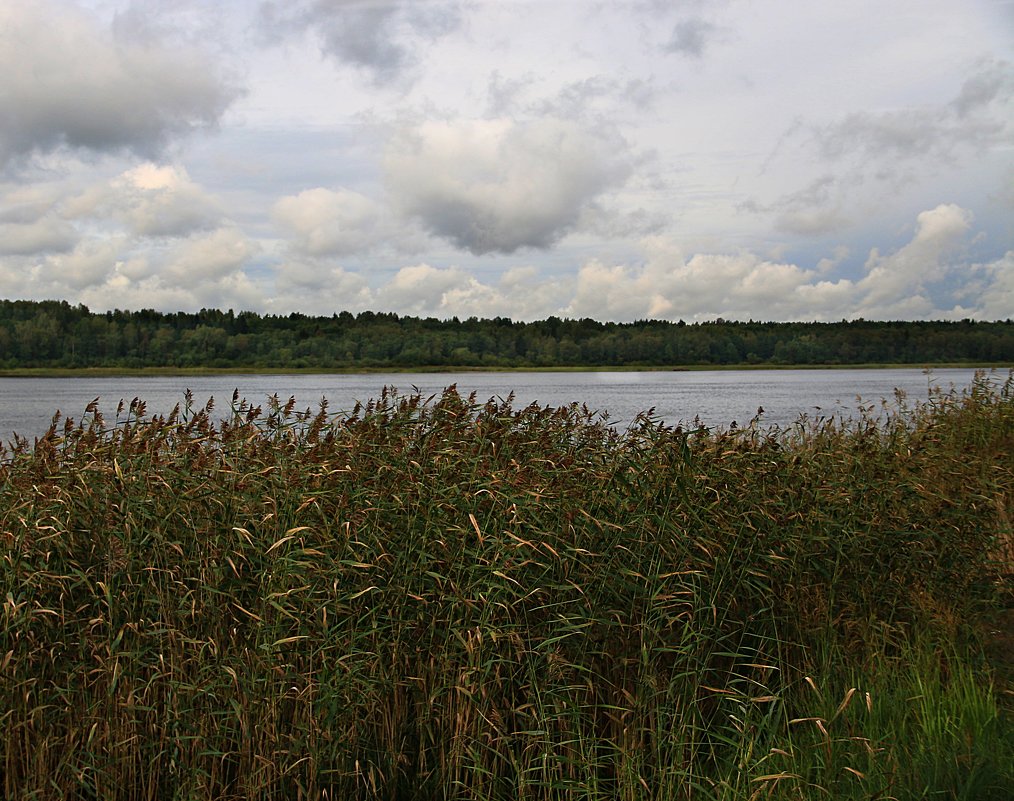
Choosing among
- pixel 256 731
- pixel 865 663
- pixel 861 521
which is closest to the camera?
pixel 256 731

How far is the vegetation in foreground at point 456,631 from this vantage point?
18.2 ft

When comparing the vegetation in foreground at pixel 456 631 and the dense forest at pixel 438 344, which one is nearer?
the vegetation in foreground at pixel 456 631

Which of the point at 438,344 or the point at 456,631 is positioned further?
the point at 438,344

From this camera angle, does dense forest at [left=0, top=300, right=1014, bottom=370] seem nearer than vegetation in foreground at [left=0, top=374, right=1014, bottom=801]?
No

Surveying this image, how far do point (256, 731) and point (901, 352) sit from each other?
14016 centimetres

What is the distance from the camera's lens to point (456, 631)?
5789mm

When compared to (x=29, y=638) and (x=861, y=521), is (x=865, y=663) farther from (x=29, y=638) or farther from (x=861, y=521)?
(x=29, y=638)

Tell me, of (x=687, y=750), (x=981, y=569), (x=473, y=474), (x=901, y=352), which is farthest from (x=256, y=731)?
(x=901, y=352)

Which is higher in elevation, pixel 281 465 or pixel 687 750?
pixel 281 465

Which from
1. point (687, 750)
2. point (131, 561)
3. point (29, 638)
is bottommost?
point (687, 750)

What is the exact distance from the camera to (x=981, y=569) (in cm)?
821

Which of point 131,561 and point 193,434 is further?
point 193,434

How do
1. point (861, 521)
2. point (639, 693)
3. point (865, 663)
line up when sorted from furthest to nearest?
1. point (861, 521)
2. point (865, 663)
3. point (639, 693)

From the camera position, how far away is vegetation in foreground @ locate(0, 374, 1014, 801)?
18.2ft
